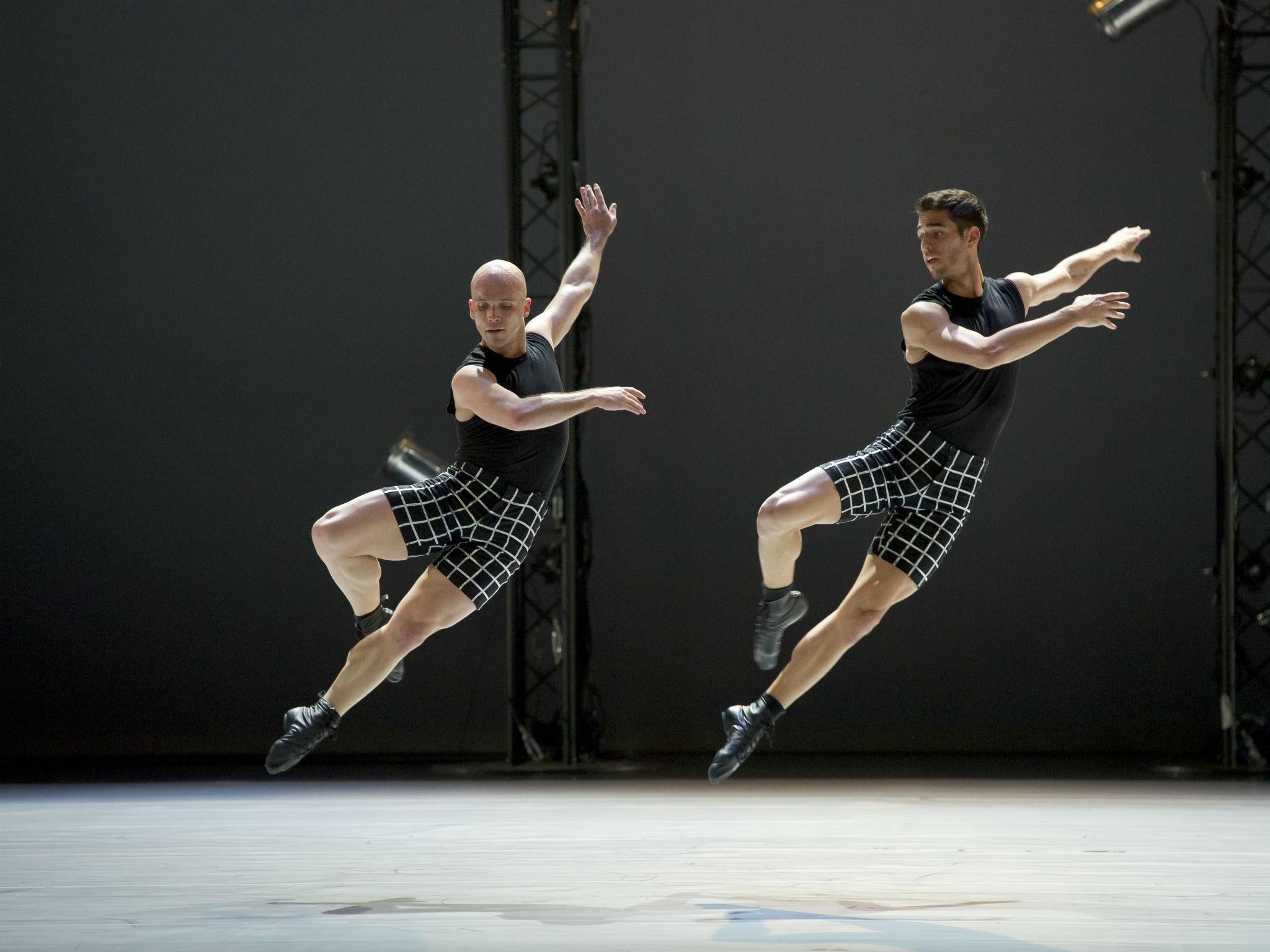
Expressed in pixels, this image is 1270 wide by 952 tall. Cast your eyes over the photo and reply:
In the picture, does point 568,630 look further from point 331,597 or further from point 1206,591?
point 1206,591

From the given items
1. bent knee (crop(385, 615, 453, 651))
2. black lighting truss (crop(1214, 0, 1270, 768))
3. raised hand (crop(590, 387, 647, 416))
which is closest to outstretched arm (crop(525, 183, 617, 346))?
raised hand (crop(590, 387, 647, 416))

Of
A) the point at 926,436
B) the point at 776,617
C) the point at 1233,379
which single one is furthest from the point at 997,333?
the point at 1233,379

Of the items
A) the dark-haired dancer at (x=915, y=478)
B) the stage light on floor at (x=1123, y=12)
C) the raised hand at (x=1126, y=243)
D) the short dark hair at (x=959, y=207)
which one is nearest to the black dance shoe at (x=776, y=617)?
the dark-haired dancer at (x=915, y=478)

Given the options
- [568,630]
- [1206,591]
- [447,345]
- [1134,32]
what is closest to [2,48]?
[447,345]

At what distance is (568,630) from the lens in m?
6.71

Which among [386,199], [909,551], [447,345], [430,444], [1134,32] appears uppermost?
[1134,32]

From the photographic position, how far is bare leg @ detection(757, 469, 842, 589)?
153 inches

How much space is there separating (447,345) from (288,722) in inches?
157

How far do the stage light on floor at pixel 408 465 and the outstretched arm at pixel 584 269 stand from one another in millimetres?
1938

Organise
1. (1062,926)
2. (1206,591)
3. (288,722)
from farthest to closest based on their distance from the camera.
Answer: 1. (1206,591)
2. (288,722)
3. (1062,926)

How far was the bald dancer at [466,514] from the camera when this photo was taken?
13.3ft

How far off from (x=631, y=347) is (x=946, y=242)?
3.74m

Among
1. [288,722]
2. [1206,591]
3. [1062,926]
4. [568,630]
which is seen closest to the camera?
[1062,926]

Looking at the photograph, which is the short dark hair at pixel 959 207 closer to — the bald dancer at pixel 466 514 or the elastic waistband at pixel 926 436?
the elastic waistband at pixel 926 436
